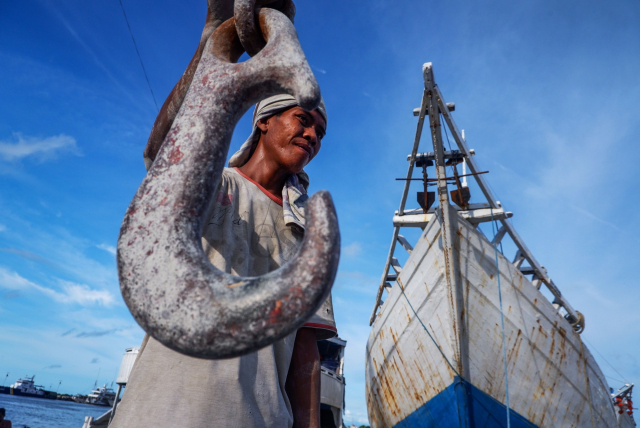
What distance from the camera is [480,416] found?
22.6 feet

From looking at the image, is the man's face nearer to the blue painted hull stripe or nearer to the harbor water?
the blue painted hull stripe

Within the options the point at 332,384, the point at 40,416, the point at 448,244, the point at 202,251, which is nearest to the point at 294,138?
the point at 202,251

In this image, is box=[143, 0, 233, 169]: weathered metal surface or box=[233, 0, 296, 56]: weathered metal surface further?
box=[143, 0, 233, 169]: weathered metal surface

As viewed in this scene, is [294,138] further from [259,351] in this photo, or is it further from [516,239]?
[516,239]

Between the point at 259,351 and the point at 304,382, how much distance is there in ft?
0.93

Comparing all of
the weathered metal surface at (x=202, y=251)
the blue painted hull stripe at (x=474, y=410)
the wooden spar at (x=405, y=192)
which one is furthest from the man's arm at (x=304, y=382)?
the wooden spar at (x=405, y=192)

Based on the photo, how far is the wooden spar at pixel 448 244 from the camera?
7.01m

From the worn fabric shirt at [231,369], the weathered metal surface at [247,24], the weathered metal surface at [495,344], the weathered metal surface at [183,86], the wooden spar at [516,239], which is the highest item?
the wooden spar at [516,239]

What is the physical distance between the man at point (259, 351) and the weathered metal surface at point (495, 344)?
6412 millimetres

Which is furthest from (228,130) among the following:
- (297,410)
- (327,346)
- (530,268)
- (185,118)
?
(327,346)

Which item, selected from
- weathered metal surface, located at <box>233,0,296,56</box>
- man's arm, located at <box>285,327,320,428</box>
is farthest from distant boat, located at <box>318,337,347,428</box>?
weathered metal surface, located at <box>233,0,296,56</box>

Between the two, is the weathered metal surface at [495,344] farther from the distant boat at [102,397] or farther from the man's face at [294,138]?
the distant boat at [102,397]

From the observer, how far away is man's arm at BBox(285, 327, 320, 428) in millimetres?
1371

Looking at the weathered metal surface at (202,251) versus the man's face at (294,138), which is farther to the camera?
the man's face at (294,138)
